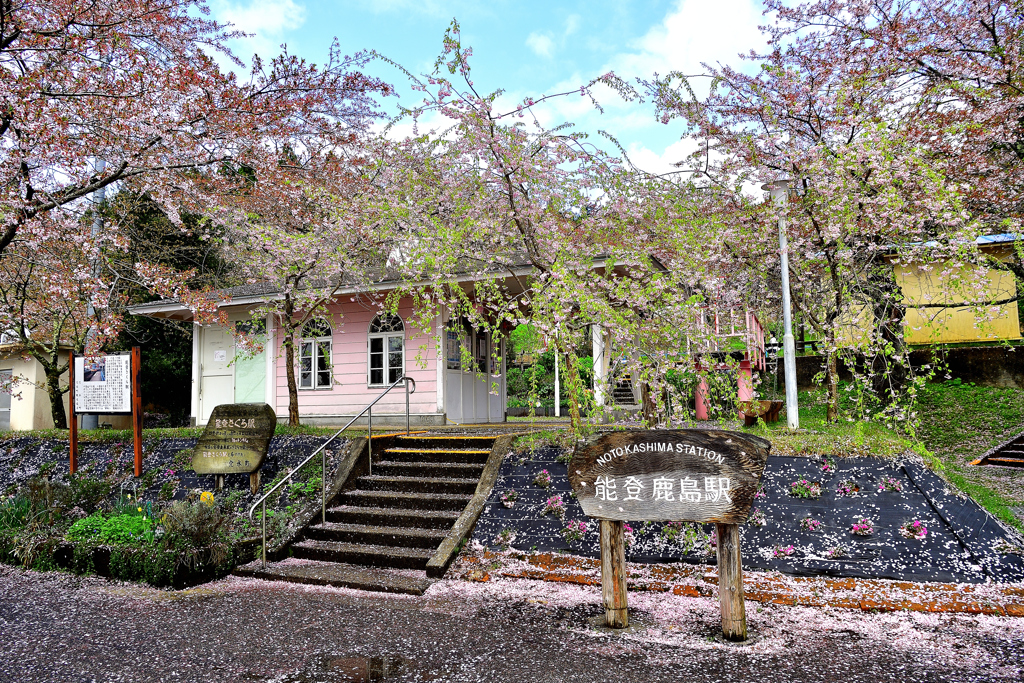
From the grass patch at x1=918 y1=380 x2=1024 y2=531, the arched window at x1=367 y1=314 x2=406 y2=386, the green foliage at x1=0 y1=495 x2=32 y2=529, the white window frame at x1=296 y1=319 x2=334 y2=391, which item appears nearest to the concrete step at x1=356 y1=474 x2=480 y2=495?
the green foliage at x1=0 y1=495 x2=32 y2=529

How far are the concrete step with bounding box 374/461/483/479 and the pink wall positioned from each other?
425cm

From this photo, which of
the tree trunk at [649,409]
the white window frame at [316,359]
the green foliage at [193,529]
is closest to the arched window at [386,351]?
the white window frame at [316,359]

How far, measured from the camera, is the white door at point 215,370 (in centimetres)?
1445

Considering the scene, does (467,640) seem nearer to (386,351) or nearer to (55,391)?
(386,351)

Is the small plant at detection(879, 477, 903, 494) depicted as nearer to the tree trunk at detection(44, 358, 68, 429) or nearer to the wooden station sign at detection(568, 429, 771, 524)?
the wooden station sign at detection(568, 429, 771, 524)

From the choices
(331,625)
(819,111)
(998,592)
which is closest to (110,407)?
(331,625)

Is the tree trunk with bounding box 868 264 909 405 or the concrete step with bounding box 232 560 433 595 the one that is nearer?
the concrete step with bounding box 232 560 433 595

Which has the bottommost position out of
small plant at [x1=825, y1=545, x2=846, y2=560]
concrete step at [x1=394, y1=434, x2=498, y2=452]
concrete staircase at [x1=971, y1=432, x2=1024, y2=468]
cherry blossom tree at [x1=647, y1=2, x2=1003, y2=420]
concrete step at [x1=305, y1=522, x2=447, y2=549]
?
concrete step at [x1=305, y1=522, x2=447, y2=549]

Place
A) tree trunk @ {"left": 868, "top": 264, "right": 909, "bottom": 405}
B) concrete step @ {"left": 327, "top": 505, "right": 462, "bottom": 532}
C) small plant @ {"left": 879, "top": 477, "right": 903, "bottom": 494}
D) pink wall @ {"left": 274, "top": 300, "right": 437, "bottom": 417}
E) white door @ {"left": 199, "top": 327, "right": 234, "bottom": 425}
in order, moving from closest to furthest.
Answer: small plant @ {"left": 879, "top": 477, "right": 903, "bottom": 494} < concrete step @ {"left": 327, "top": 505, "right": 462, "bottom": 532} < tree trunk @ {"left": 868, "top": 264, "right": 909, "bottom": 405} < pink wall @ {"left": 274, "top": 300, "right": 437, "bottom": 417} < white door @ {"left": 199, "top": 327, "right": 234, "bottom": 425}

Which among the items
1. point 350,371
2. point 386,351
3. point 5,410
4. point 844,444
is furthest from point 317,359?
point 5,410

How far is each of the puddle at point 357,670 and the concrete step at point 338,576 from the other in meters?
1.52

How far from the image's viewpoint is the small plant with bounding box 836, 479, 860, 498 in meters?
6.26

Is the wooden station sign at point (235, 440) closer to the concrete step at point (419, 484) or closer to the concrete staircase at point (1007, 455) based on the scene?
the concrete step at point (419, 484)

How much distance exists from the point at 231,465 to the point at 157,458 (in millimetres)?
2418
